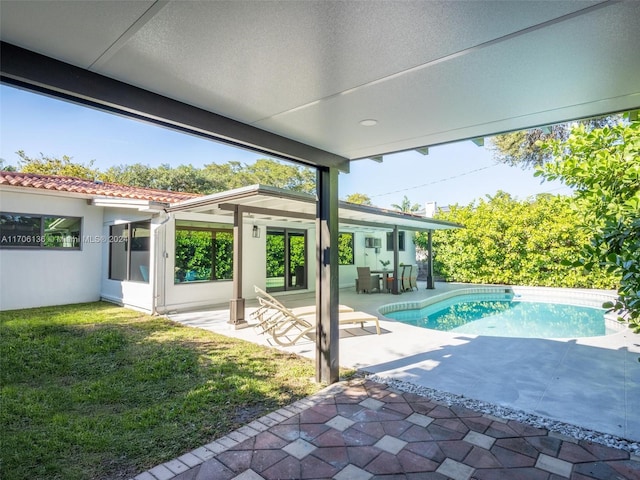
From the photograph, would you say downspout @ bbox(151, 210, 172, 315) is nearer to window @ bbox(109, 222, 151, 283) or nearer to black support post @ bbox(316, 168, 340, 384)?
window @ bbox(109, 222, 151, 283)

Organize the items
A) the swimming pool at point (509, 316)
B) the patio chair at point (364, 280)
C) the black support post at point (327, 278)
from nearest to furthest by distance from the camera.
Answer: the black support post at point (327, 278), the swimming pool at point (509, 316), the patio chair at point (364, 280)

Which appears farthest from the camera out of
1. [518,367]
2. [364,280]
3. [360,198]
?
[360,198]

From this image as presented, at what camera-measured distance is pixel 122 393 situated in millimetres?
4320

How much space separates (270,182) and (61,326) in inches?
1048

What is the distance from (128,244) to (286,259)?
548cm

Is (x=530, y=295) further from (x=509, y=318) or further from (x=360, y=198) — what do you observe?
(x=360, y=198)

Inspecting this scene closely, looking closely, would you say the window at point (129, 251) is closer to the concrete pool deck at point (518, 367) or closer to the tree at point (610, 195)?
the concrete pool deck at point (518, 367)

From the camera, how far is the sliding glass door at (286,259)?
13.2m

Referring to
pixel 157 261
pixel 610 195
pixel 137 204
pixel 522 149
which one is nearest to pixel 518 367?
pixel 610 195

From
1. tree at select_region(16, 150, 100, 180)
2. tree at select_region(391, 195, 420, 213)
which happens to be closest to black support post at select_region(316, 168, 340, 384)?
tree at select_region(16, 150, 100, 180)

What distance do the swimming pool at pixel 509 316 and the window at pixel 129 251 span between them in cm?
725

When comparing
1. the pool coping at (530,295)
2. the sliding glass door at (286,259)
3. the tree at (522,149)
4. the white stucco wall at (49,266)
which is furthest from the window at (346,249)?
the white stucco wall at (49,266)

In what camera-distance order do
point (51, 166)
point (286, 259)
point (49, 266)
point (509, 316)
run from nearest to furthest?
point (49, 266) < point (509, 316) < point (286, 259) < point (51, 166)

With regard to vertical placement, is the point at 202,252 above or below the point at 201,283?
above
